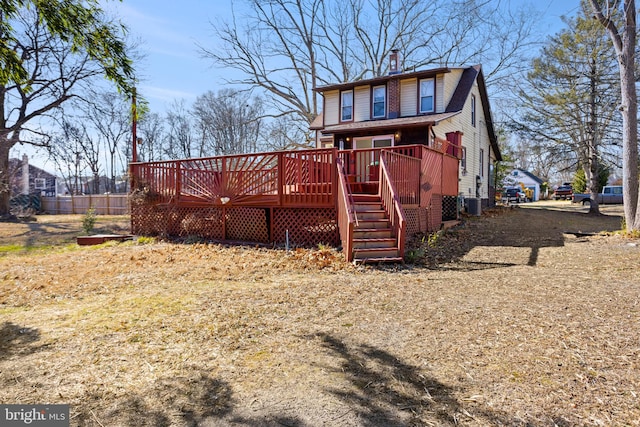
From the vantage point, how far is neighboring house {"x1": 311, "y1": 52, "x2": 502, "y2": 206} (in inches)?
574

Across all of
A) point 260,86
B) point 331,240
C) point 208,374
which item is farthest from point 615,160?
point 208,374

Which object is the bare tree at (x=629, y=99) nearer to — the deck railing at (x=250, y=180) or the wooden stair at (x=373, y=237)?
the wooden stair at (x=373, y=237)

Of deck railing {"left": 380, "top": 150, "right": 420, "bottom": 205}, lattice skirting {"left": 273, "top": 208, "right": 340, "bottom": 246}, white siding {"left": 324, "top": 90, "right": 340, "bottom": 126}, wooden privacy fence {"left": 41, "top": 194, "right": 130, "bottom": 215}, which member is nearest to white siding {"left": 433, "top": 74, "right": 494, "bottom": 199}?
white siding {"left": 324, "top": 90, "right": 340, "bottom": 126}

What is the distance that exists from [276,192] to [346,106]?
10009 mm

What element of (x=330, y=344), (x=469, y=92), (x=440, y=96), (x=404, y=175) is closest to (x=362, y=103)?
(x=440, y=96)

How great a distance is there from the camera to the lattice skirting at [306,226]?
27.1 ft

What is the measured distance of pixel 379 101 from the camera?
16578 millimetres

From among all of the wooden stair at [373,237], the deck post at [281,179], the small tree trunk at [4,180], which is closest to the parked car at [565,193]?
the wooden stair at [373,237]

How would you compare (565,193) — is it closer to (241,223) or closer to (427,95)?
(427,95)

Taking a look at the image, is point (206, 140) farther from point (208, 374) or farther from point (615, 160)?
point (208, 374)

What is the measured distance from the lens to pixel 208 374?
2.86m

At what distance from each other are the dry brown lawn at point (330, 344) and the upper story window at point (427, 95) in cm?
1047

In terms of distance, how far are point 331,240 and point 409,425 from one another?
6.02 meters

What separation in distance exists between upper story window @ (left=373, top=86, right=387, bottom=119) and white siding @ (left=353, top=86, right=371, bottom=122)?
295 millimetres
